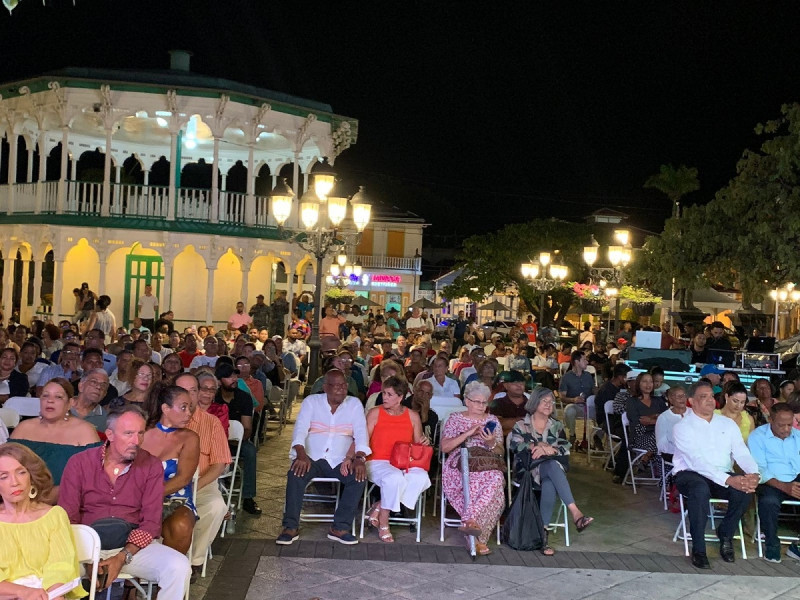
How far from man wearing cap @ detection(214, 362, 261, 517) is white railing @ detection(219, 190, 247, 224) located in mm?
14963

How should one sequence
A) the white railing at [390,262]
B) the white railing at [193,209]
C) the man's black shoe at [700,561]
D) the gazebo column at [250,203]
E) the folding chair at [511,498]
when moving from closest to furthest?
the man's black shoe at [700,561] < the folding chair at [511,498] < the white railing at [193,209] < the gazebo column at [250,203] < the white railing at [390,262]

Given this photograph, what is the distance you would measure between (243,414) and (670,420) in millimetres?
4276

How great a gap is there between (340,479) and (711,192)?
50043 millimetres

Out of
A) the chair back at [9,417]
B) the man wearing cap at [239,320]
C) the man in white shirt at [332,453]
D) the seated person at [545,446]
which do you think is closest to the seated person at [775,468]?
the seated person at [545,446]

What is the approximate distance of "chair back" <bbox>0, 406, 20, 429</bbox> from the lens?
769cm

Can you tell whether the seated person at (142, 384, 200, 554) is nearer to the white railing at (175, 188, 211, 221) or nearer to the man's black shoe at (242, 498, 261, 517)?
the man's black shoe at (242, 498, 261, 517)

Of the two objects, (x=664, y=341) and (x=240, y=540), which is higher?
(x=664, y=341)

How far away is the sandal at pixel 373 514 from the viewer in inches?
314

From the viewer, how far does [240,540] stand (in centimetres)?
764

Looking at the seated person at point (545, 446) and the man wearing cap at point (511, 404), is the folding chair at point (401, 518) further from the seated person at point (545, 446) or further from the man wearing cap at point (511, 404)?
the man wearing cap at point (511, 404)

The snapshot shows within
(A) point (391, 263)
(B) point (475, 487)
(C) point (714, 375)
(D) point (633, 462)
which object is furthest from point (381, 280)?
(B) point (475, 487)

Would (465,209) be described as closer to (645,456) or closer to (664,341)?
(664,341)

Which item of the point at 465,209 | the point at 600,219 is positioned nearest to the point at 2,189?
the point at 600,219

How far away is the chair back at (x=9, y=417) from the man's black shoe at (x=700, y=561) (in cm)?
566
